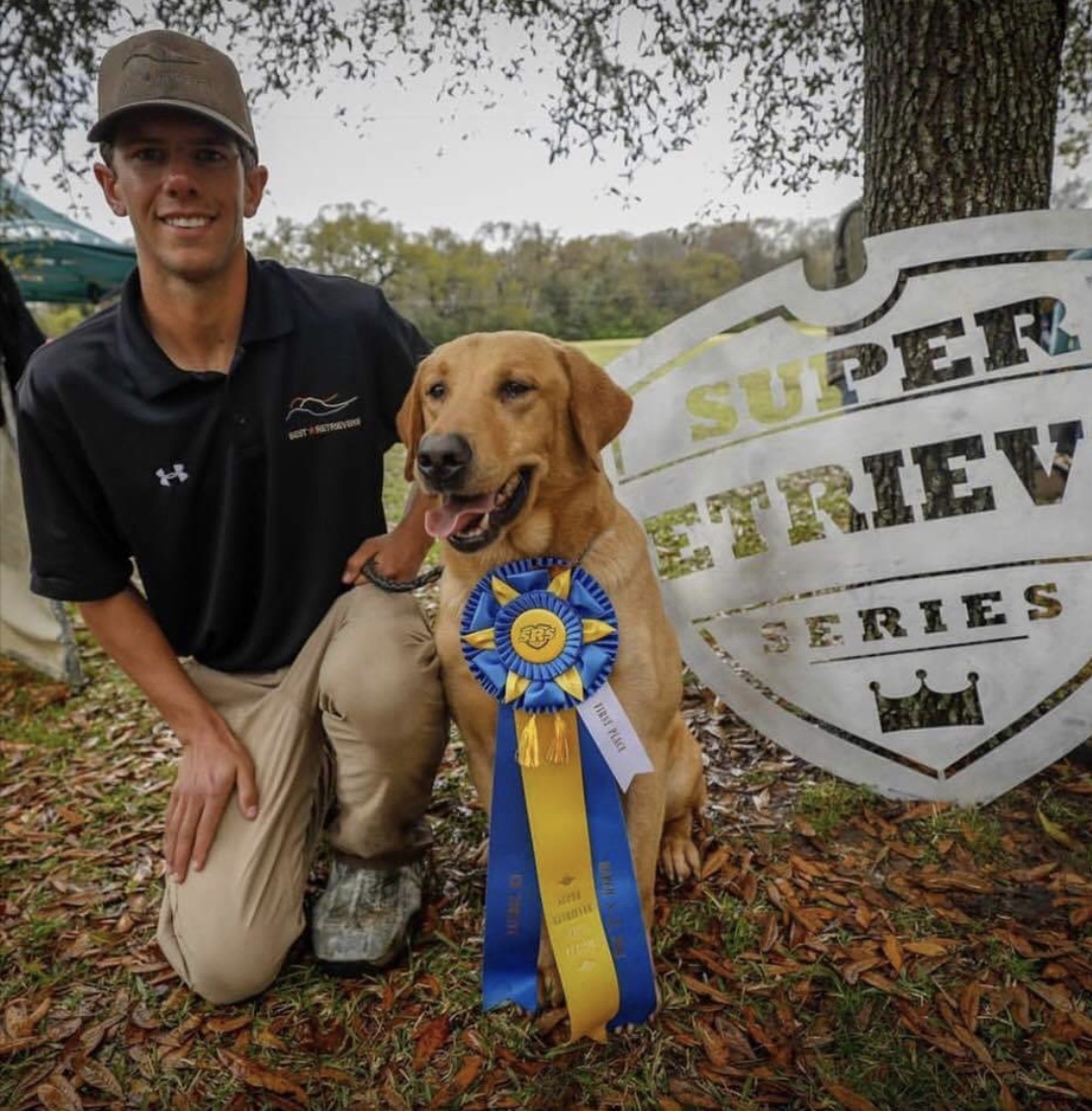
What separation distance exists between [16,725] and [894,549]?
3870 mm

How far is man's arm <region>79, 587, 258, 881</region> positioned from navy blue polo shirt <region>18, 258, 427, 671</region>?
10 centimetres

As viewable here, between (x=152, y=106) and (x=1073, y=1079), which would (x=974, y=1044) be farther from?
(x=152, y=106)

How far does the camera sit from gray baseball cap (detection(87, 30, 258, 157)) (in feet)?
6.21

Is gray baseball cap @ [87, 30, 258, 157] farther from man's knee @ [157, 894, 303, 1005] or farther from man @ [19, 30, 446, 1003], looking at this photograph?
man's knee @ [157, 894, 303, 1005]

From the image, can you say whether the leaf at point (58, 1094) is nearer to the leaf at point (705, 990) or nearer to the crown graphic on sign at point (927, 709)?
the leaf at point (705, 990)

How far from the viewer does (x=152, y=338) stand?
2.09 m

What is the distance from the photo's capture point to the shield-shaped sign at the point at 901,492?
7.27ft

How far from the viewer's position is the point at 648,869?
202 centimetres

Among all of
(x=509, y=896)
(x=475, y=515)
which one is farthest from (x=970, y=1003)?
(x=475, y=515)

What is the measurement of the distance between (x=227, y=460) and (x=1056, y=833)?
8.60 feet

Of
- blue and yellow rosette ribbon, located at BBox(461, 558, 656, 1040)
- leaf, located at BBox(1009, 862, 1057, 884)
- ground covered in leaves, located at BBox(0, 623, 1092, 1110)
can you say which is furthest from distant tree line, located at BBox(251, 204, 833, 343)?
leaf, located at BBox(1009, 862, 1057, 884)

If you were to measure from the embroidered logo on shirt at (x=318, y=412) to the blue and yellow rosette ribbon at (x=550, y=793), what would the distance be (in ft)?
2.27

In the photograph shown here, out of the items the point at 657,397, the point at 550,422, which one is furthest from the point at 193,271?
the point at 657,397

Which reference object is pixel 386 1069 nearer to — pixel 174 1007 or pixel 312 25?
pixel 174 1007
